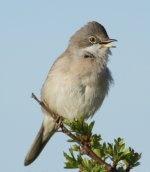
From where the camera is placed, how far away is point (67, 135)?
3475 mm

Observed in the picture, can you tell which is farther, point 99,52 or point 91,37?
point 91,37

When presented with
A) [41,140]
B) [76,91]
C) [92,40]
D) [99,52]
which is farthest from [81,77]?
[41,140]

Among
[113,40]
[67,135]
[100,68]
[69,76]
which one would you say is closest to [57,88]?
[69,76]

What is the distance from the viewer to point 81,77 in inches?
280

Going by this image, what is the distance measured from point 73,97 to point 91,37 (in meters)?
1.50

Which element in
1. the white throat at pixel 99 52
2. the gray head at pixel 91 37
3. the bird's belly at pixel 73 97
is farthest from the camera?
the gray head at pixel 91 37

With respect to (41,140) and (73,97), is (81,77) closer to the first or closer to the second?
(73,97)

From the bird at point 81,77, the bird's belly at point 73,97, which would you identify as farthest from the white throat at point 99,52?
the bird's belly at point 73,97

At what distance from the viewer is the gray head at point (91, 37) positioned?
25.9 feet

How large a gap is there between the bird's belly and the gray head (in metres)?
0.97

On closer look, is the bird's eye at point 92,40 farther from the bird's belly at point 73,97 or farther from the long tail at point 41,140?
the long tail at point 41,140

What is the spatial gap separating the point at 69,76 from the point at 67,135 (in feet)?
11.9

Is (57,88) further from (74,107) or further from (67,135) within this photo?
(67,135)

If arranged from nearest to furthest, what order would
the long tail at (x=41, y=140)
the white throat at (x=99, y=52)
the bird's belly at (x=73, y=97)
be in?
the bird's belly at (x=73, y=97) → the white throat at (x=99, y=52) → the long tail at (x=41, y=140)
